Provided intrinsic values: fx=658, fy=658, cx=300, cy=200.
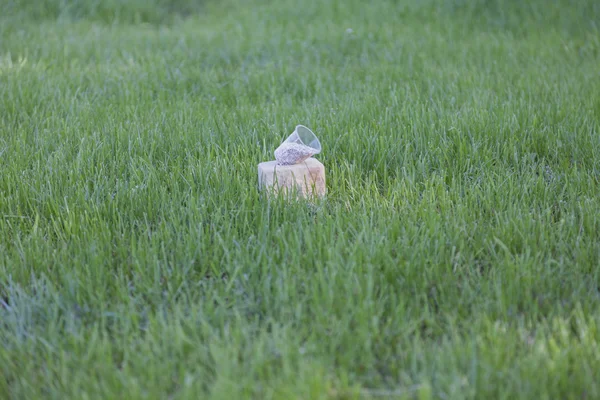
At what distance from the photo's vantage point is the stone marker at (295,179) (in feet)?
8.18

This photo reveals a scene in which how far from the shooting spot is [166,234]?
7.29 ft

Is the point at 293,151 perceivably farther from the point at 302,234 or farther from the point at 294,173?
the point at 302,234

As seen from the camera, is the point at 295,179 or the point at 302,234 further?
the point at 295,179

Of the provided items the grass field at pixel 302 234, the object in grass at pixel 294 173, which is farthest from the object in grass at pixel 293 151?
the grass field at pixel 302 234

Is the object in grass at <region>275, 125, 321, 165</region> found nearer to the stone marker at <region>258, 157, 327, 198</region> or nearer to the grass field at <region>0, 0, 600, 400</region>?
the stone marker at <region>258, 157, 327, 198</region>

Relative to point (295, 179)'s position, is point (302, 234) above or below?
Result: below

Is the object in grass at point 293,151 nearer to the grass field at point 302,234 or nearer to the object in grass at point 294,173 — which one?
the object in grass at point 294,173

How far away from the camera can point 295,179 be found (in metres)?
2.51

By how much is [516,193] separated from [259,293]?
44.8 inches

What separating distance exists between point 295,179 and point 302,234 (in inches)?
12.8

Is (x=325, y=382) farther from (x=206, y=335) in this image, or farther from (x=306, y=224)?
(x=306, y=224)

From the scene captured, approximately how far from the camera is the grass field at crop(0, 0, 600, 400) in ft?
5.33

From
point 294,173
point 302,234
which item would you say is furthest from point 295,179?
point 302,234

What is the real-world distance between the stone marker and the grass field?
0.24ft
